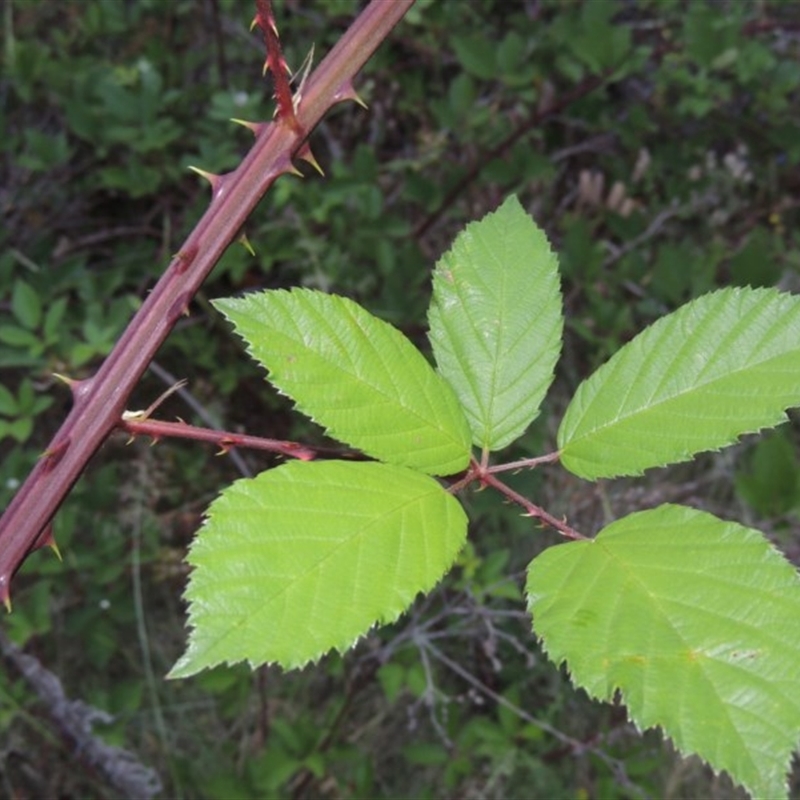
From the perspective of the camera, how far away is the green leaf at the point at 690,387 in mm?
809

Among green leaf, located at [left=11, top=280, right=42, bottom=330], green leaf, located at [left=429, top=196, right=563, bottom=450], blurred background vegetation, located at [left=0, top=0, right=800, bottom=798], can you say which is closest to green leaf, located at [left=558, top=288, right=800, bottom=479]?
green leaf, located at [left=429, top=196, right=563, bottom=450]

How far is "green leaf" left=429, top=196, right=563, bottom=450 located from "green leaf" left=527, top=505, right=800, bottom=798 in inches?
5.9

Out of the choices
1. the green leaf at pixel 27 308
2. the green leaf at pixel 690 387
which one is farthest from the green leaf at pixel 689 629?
the green leaf at pixel 27 308

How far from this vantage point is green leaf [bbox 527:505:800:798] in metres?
0.65

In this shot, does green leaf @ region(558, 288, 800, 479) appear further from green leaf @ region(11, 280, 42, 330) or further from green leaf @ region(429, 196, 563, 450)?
green leaf @ region(11, 280, 42, 330)

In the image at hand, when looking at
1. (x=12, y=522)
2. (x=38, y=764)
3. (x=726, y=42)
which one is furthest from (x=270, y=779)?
(x=726, y=42)

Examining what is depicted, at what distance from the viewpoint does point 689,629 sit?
700mm

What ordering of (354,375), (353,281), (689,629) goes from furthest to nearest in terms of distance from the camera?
(353,281) < (354,375) < (689,629)

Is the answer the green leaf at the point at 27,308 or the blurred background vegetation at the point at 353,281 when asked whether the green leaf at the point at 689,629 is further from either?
the green leaf at the point at 27,308

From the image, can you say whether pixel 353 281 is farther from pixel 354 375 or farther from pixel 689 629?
pixel 689 629

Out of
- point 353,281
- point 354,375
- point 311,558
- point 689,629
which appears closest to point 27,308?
point 353,281

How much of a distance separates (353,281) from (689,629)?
5.40 ft

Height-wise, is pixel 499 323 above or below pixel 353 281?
above

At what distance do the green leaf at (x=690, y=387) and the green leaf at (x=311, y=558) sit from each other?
15cm
